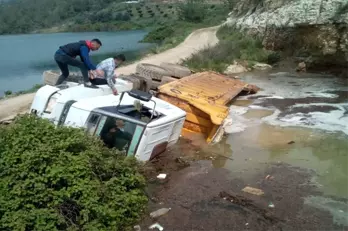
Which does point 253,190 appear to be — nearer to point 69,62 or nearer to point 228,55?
point 69,62

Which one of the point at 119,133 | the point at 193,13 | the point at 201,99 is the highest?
the point at 119,133

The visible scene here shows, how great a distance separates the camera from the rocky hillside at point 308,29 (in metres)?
17.7

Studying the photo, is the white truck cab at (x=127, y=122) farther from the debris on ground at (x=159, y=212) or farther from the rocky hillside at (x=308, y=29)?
the rocky hillside at (x=308, y=29)

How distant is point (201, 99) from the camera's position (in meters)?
10.6

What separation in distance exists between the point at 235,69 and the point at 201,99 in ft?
27.0

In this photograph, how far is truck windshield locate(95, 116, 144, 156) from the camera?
748 cm

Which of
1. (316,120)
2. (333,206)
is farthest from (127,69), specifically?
(333,206)

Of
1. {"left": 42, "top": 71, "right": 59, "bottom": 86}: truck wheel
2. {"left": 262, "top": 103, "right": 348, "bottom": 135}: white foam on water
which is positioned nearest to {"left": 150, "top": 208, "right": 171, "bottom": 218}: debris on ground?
{"left": 262, "top": 103, "right": 348, "bottom": 135}: white foam on water

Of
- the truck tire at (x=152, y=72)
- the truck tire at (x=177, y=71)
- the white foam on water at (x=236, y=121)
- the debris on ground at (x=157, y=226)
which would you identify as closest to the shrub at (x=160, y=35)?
the truck tire at (x=177, y=71)

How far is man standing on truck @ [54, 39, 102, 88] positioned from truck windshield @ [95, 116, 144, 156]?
206cm

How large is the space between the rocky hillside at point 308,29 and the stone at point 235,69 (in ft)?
8.89

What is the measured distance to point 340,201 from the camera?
6.78 metres

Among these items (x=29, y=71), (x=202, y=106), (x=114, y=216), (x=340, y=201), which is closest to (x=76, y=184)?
(x=114, y=216)

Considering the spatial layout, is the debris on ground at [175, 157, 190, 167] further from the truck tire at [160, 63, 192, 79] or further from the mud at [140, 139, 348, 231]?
the truck tire at [160, 63, 192, 79]
